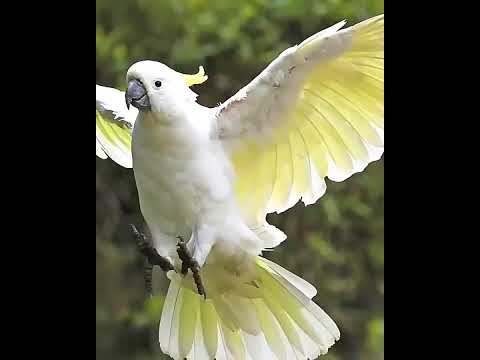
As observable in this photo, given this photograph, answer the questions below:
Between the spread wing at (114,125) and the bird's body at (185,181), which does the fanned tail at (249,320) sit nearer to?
the bird's body at (185,181)

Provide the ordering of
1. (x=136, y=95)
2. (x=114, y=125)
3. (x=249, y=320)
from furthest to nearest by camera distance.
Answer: (x=114, y=125) < (x=249, y=320) < (x=136, y=95)

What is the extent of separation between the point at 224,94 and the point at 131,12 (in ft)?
1.36

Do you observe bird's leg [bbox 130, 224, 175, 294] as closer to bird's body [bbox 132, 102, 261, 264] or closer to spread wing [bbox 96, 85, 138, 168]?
bird's body [bbox 132, 102, 261, 264]

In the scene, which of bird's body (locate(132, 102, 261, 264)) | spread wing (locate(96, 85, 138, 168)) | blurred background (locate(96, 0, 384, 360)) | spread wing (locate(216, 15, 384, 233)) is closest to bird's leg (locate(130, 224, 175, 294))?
bird's body (locate(132, 102, 261, 264))

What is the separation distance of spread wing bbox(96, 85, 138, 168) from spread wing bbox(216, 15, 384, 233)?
0.28m

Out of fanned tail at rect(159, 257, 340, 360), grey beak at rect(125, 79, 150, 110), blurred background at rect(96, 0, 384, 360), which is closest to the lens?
grey beak at rect(125, 79, 150, 110)

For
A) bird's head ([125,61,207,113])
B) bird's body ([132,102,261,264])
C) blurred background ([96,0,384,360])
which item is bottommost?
bird's body ([132,102,261,264])

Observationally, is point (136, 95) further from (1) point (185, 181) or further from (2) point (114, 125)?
(2) point (114, 125)

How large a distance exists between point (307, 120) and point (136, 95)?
1.23 feet

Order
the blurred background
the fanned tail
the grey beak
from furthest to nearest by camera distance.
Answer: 1. the blurred background
2. the fanned tail
3. the grey beak

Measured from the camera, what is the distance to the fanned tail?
5.66 ft

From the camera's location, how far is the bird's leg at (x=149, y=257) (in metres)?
Answer: 1.51

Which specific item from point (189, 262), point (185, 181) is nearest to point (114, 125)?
point (185, 181)

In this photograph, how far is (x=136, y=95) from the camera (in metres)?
1.45
